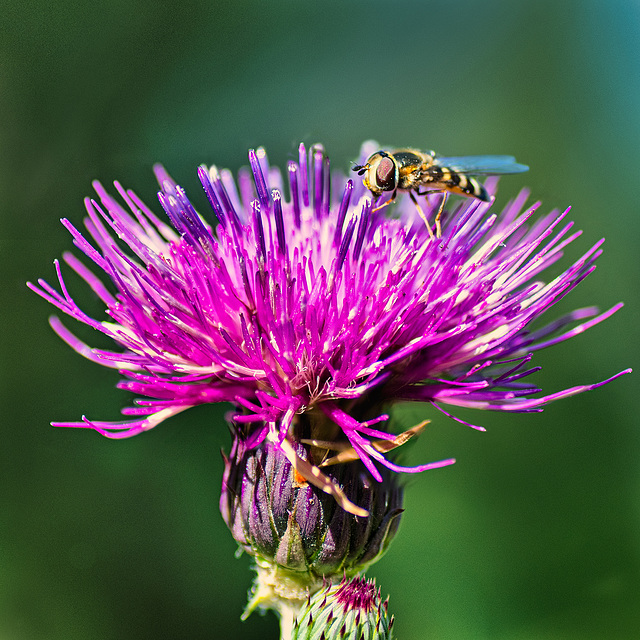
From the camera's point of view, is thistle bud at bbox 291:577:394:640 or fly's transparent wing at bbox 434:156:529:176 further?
fly's transparent wing at bbox 434:156:529:176

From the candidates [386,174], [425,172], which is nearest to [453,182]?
[425,172]

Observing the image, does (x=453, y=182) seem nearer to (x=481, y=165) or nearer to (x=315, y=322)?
(x=481, y=165)

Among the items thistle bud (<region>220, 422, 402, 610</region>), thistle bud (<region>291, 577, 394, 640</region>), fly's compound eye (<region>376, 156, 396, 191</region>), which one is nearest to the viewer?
thistle bud (<region>291, 577, 394, 640</region>)

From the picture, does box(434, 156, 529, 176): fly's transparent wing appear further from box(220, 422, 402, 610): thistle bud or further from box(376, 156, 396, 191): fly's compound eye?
box(220, 422, 402, 610): thistle bud

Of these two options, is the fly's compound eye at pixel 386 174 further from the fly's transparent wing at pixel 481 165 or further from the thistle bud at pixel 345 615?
the thistle bud at pixel 345 615

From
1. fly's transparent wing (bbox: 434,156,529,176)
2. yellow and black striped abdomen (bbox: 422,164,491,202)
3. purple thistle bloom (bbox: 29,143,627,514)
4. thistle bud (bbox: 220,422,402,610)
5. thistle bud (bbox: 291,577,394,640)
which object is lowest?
thistle bud (bbox: 291,577,394,640)

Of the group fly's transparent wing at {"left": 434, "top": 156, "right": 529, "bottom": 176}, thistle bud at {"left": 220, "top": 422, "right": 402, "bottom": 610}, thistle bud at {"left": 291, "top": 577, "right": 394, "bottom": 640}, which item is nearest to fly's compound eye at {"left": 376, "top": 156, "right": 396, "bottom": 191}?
fly's transparent wing at {"left": 434, "top": 156, "right": 529, "bottom": 176}

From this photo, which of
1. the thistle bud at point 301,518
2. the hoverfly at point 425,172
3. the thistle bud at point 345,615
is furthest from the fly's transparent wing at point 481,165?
the thistle bud at point 345,615
